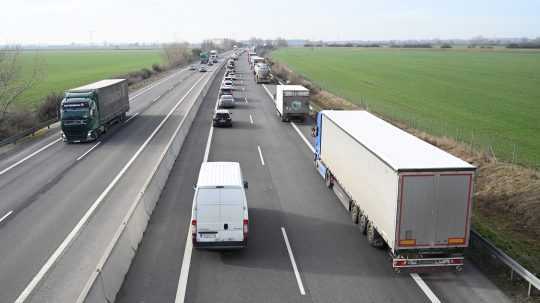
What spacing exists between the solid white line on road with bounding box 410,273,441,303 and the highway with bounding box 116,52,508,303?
24mm

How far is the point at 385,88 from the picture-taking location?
72000 millimetres

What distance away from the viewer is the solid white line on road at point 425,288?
458 inches

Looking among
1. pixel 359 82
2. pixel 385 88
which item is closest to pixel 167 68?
pixel 359 82

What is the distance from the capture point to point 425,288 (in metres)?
12.2

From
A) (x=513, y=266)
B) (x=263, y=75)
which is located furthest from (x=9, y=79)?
(x=263, y=75)

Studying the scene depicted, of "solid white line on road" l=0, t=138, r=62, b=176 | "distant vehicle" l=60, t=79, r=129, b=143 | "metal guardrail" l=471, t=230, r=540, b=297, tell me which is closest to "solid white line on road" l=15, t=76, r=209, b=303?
"distant vehicle" l=60, t=79, r=129, b=143

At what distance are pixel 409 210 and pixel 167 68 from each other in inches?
4194

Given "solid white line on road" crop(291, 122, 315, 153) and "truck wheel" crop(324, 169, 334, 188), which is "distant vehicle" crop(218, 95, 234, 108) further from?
"truck wheel" crop(324, 169, 334, 188)

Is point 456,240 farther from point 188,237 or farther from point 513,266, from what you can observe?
point 188,237

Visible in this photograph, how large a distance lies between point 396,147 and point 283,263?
483cm

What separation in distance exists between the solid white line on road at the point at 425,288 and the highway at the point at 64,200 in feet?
28.6

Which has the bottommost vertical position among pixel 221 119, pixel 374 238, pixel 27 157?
pixel 27 157

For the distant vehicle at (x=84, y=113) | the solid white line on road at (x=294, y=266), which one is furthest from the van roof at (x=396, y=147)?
the distant vehicle at (x=84, y=113)

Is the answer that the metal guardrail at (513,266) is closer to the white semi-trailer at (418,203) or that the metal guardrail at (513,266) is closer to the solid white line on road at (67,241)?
the white semi-trailer at (418,203)
